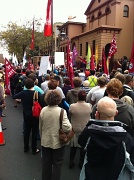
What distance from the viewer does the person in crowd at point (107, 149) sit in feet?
8.35

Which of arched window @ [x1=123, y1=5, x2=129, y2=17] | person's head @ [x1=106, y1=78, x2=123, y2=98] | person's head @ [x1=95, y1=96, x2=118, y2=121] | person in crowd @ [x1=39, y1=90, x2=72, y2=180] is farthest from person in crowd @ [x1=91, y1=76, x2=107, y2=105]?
arched window @ [x1=123, y1=5, x2=129, y2=17]

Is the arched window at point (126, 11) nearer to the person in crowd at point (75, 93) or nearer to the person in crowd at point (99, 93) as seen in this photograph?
the person in crowd at point (75, 93)

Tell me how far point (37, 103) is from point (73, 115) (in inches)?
37.8

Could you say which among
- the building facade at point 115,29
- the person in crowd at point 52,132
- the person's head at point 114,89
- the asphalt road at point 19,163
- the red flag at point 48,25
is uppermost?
the building facade at point 115,29

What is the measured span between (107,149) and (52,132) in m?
1.62

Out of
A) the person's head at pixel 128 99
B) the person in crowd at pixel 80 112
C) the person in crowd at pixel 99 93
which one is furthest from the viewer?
the person in crowd at pixel 99 93

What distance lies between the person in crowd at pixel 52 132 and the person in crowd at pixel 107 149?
4.21ft

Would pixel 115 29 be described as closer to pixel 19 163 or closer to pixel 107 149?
pixel 19 163

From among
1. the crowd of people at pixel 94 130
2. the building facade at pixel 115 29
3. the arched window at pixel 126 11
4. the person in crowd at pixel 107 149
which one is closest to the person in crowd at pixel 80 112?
the crowd of people at pixel 94 130

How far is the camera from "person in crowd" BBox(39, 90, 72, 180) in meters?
3.99

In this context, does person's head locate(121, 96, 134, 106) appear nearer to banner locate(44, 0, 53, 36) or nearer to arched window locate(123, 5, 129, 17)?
banner locate(44, 0, 53, 36)

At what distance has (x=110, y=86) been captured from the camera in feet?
11.8

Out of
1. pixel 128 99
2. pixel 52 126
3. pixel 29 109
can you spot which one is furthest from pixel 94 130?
pixel 29 109


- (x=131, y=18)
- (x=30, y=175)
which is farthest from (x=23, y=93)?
(x=131, y=18)
